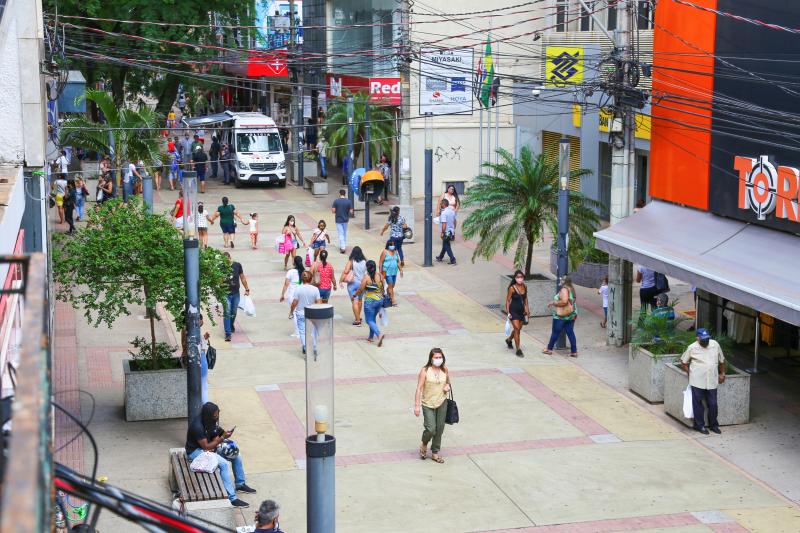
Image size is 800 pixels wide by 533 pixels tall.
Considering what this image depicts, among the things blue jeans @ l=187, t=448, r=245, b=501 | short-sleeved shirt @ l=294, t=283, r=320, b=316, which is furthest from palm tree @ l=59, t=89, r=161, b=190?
blue jeans @ l=187, t=448, r=245, b=501

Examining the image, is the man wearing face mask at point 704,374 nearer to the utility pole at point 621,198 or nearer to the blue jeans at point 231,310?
the utility pole at point 621,198

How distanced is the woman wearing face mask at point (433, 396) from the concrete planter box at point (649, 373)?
4042 mm

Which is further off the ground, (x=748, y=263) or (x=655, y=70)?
(x=655, y=70)

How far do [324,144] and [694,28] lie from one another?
26046 mm

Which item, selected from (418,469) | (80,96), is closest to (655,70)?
(418,469)

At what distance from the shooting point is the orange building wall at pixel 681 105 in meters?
18.2

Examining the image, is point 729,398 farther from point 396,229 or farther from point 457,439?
point 396,229

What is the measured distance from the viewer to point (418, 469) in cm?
1420

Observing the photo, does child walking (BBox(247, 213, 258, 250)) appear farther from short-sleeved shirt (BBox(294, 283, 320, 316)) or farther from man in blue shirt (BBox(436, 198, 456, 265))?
short-sleeved shirt (BBox(294, 283, 320, 316))

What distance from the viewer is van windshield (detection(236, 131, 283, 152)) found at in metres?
43.9

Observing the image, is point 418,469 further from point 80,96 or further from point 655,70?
point 80,96

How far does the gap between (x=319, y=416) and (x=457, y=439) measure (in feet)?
24.3

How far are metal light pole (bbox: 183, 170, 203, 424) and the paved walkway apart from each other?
941 mm

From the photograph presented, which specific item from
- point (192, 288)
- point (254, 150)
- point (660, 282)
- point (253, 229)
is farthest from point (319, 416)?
point (254, 150)
